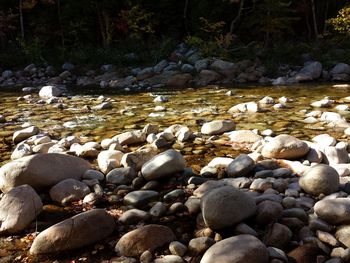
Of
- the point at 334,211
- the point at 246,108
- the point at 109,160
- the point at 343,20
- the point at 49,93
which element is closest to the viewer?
the point at 334,211

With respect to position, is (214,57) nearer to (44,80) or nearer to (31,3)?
(44,80)

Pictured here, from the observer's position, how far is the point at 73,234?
2.59 metres

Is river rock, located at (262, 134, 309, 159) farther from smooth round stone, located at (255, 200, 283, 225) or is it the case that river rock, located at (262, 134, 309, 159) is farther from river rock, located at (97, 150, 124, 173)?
river rock, located at (97, 150, 124, 173)

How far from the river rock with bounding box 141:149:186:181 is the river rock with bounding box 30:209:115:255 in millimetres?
963

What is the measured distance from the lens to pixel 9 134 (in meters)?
6.04

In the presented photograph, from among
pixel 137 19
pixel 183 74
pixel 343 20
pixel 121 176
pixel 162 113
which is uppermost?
pixel 137 19

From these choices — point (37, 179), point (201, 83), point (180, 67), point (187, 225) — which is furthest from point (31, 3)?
point (187, 225)

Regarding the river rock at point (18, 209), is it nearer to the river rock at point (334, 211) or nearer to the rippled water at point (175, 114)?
the rippled water at point (175, 114)

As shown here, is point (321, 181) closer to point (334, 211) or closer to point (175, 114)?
point (334, 211)

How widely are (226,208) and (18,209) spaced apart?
1.52 metres

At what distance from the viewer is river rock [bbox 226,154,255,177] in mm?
3775

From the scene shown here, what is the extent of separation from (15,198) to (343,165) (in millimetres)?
2924

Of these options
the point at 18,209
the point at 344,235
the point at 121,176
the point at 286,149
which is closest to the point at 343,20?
the point at 286,149

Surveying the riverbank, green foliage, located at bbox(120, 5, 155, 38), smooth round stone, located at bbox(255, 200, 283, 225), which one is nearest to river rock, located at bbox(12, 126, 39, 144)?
smooth round stone, located at bbox(255, 200, 283, 225)
